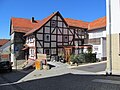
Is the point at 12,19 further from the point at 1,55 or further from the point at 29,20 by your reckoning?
the point at 1,55

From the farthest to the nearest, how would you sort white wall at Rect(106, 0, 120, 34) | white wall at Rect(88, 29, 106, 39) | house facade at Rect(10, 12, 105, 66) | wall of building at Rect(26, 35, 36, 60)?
1. wall of building at Rect(26, 35, 36, 60)
2. house facade at Rect(10, 12, 105, 66)
3. white wall at Rect(88, 29, 106, 39)
4. white wall at Rect(106, 0, 120, 34)

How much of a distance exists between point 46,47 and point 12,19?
1440 centimetres

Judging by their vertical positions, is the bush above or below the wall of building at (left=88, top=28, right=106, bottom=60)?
below

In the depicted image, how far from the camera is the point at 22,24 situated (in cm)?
4812

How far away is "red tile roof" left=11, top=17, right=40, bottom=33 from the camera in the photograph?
152ft

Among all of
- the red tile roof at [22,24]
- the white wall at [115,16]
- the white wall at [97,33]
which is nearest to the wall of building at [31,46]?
the red tile roof at [22,24]

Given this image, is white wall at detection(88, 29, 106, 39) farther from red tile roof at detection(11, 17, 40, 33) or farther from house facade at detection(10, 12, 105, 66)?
red tile roof at detection(11, 17, 40, 33)

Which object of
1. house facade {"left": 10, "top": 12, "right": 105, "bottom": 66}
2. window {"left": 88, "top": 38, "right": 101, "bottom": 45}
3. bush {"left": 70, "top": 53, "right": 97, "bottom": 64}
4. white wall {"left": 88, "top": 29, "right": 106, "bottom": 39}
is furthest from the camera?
house facade {"left": 10, "top": 12, "right": 105, "bottom": 66}

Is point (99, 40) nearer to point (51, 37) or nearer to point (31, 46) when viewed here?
point (51, 37)

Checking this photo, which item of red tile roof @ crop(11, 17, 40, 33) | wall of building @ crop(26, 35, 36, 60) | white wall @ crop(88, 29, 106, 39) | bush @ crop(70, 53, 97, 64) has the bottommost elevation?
bush @ crop(70, 53, 97, 64)

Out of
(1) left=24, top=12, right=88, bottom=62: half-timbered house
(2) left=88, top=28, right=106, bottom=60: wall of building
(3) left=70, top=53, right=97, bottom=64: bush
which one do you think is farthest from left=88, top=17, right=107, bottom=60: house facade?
(3) left=70, top=53, right=97, bottom=64: bush

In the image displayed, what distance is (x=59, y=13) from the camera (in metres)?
40.6

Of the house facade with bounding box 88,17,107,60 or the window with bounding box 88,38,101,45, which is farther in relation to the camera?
the window with bounding box 88,38,101,45

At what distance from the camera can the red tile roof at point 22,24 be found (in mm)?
46375
